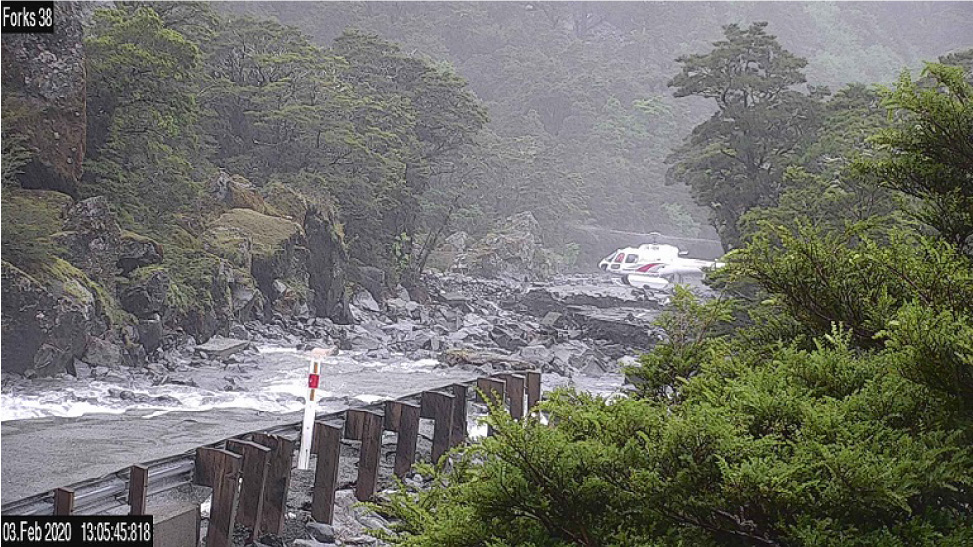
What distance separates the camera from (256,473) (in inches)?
191

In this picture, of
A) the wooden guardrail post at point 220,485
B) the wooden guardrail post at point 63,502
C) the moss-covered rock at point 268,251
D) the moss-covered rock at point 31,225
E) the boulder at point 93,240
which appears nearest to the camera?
the wooden guardrail post at point 63,502

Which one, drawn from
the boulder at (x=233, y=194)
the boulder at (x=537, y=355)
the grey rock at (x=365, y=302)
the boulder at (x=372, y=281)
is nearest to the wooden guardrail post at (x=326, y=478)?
the boulder at (x=537, y=355)

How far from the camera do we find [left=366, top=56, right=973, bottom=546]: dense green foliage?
1763mm

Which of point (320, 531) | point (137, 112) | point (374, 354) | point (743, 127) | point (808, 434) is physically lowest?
point (320, 531)

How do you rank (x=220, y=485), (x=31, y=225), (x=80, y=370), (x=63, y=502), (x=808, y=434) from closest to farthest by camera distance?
(x=808, y=434) < (x=63, y=502) < (x=220, y=485) < (x=80, y=370) < (x=31, y=225)

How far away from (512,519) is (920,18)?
7226cm

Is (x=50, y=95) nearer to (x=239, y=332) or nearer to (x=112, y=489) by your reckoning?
(x=239, y=332)

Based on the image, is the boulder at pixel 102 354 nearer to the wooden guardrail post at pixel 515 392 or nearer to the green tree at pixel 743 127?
the wooden guardrail post at pixel 515 392

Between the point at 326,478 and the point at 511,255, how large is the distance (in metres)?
27.9

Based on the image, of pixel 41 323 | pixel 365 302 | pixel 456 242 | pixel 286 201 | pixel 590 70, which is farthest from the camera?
pixel 590 70

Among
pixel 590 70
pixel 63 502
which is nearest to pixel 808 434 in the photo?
pixel 63 502

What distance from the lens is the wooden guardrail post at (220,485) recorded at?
179 inches

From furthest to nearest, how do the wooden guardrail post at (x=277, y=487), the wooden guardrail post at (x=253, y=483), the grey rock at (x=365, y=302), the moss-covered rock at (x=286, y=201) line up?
the grey rock at (x=365, y=302)
the moss-covered rock at (x=286, y=201)
the wooden guardrail post at (x=277, y=487)
the wooden guardrail post at (x=253, y=483)

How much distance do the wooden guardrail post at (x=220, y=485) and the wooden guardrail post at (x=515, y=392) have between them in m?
3.54
